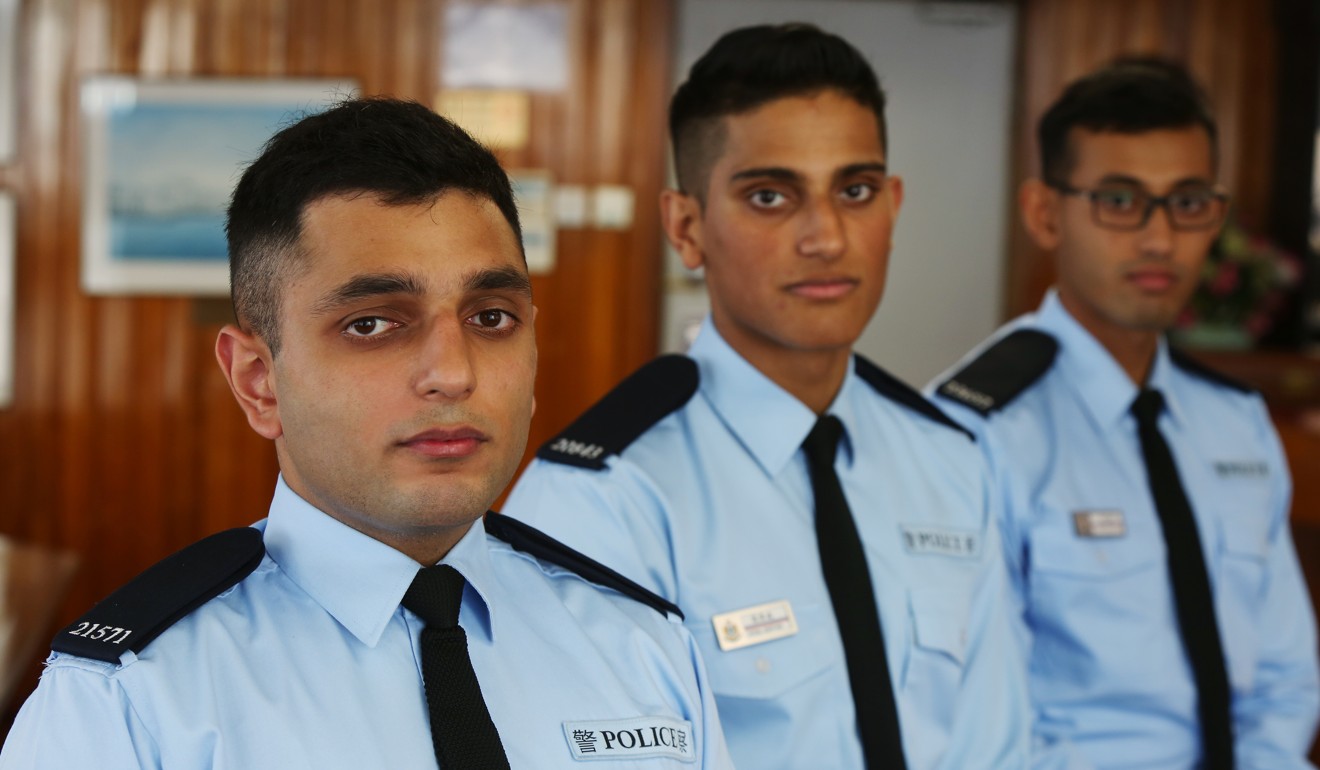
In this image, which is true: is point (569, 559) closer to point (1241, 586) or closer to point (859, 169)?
point (859, 169)

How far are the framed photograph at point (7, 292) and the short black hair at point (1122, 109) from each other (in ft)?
12.3

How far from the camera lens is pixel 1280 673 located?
7.48 feet

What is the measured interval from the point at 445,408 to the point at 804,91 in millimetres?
877

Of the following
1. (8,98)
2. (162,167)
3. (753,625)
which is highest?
(8,98)

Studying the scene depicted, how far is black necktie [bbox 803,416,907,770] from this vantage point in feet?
5.21

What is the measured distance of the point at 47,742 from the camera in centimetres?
99

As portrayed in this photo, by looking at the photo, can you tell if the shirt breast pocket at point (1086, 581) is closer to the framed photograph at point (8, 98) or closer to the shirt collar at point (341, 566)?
the shirt collar at point (341, 566)

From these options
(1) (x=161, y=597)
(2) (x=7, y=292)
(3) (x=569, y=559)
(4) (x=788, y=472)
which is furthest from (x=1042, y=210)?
(2) (x=7, y=292)

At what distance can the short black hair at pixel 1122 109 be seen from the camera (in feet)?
7.41

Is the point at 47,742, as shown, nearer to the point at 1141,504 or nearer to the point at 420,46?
the point at 1141,504

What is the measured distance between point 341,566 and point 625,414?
→ 645mm

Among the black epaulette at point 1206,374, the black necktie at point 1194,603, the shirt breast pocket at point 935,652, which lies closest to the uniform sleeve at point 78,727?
the shirt breast pocket at point 935,652

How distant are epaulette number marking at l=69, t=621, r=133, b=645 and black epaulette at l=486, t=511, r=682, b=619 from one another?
0.42m

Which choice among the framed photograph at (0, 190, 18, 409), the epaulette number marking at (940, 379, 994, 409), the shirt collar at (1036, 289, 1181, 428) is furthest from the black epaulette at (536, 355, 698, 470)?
the framed photograph at (0, 190, 18, 409)
